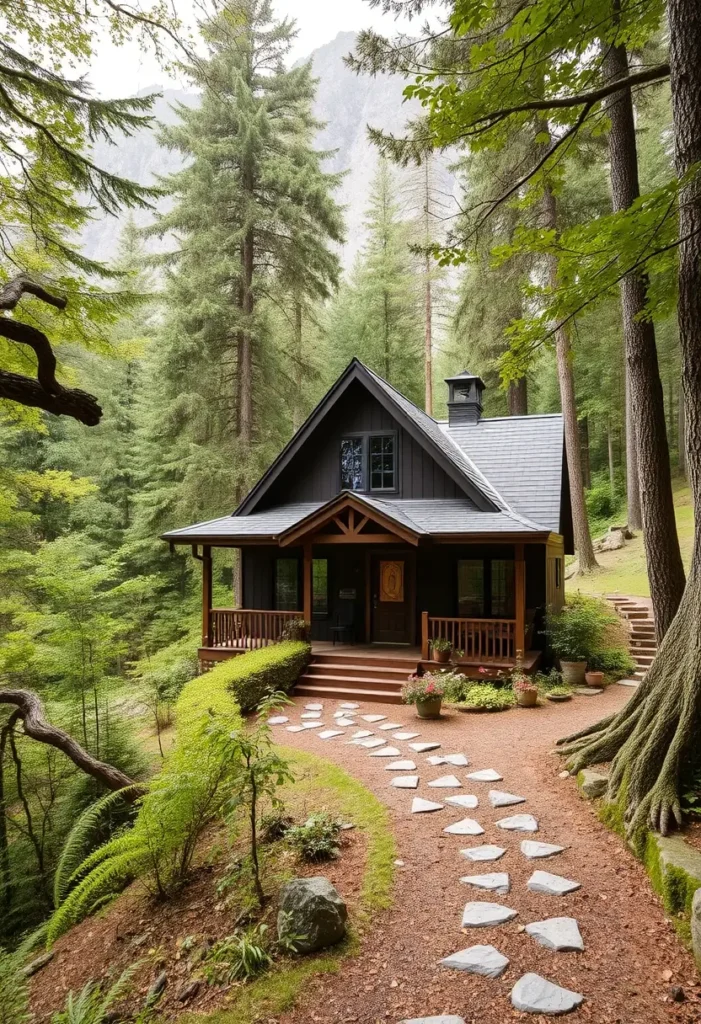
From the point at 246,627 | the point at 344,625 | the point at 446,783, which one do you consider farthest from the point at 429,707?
the point at 246,627

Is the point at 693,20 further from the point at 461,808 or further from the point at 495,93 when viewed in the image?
the point at 461,808

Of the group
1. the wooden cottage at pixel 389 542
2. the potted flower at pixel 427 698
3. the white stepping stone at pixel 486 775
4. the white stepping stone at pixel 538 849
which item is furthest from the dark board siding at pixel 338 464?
the white stepping stone at pixel 538 849

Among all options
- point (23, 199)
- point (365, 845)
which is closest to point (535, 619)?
point (365, 845)

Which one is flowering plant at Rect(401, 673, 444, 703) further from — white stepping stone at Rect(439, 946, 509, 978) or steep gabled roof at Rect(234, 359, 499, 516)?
white stepping stone at Rect(439, 946, 509, 978)

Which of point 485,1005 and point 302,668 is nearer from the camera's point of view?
point 485,1005

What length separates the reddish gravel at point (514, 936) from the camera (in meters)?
2.75

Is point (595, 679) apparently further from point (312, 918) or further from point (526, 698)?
point (312, 918)

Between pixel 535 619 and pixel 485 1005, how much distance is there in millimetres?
9404

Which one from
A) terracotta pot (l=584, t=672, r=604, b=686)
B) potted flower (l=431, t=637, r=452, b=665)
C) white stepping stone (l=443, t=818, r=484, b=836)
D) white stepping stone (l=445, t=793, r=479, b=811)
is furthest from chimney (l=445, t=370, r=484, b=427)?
white stepping stone (l=443, t=818, r=484, b=836)

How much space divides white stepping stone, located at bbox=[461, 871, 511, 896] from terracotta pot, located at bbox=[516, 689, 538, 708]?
5.06 meters

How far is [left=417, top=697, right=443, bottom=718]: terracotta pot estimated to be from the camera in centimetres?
819

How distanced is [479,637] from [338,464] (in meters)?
5.43

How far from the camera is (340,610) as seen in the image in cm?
1280

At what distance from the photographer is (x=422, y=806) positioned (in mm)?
5141
